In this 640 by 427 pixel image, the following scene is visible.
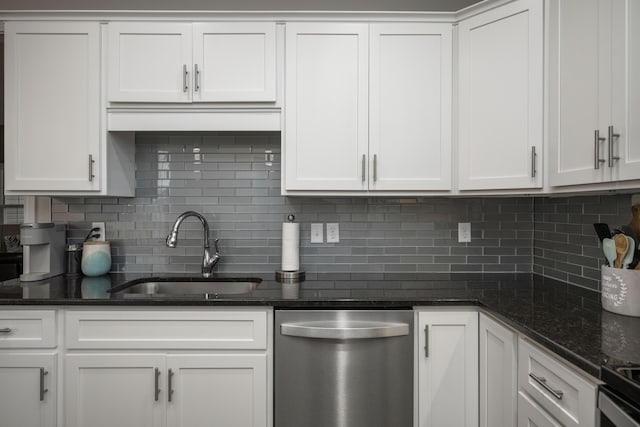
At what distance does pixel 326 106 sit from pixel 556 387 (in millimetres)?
1593

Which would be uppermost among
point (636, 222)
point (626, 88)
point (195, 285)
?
point (626, 88)

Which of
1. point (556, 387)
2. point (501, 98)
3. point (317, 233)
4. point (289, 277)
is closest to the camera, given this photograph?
point (556, 387)

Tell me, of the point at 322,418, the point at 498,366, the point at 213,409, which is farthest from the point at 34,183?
the point at 498,366

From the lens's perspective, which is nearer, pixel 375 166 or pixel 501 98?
pixel 501 98

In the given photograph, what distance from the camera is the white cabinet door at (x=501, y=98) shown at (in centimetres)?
196

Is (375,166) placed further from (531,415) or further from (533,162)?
(531,415)

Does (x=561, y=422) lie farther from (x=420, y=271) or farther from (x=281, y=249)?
(x=281, y=249)

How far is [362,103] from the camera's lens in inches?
89.1

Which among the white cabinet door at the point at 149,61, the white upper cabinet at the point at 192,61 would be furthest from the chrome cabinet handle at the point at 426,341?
the white cabinet door at the point at 149,61

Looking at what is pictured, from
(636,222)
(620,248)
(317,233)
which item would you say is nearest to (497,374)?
(620,248)

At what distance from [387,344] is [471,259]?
0.97m

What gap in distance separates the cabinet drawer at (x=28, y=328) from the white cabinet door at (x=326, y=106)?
1.25 meters

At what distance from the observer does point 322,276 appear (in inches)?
98.0

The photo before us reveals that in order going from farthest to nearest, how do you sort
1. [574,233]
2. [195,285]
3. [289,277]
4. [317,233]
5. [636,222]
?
[317,233], [195,285], [289,277], [574,233], [636,222]
